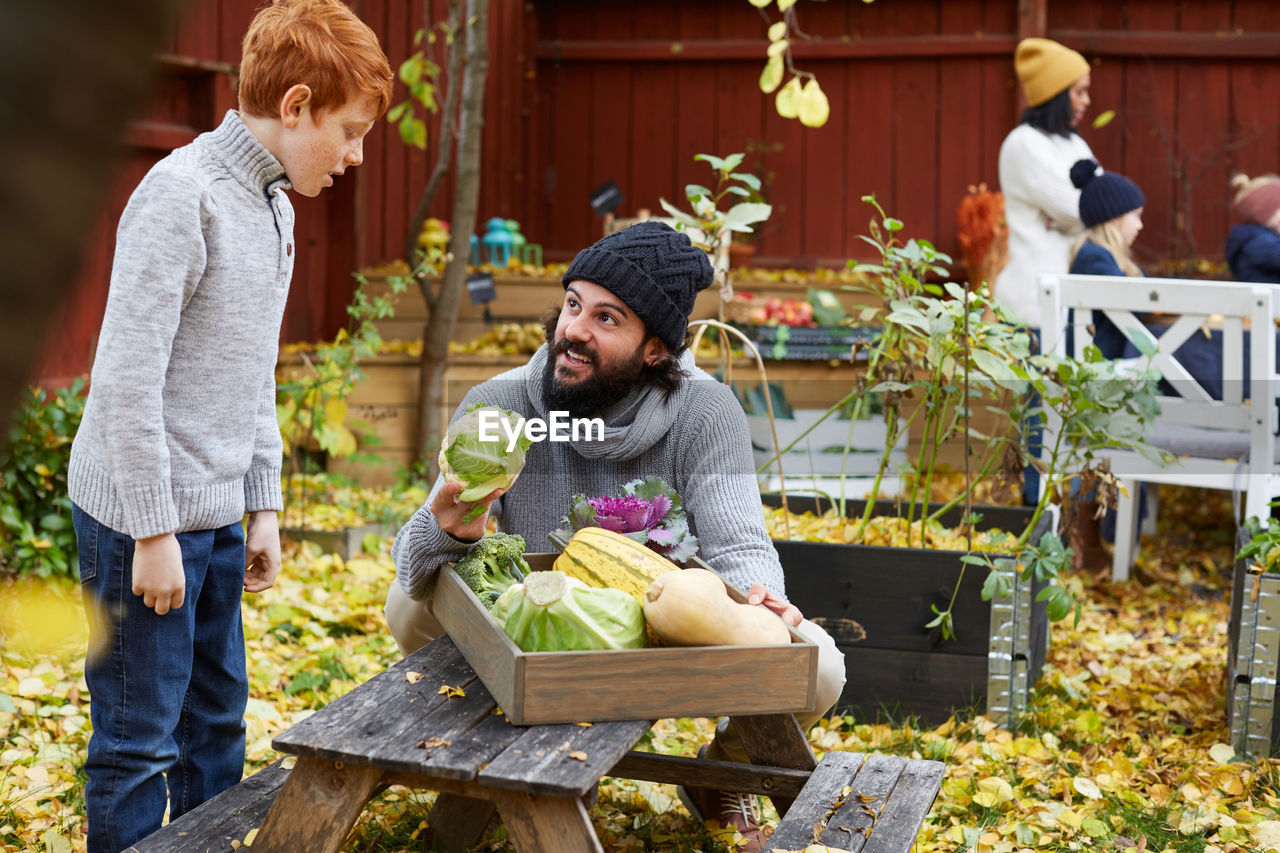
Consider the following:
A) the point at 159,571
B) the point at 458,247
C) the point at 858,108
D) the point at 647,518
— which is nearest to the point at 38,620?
the point at 159,571

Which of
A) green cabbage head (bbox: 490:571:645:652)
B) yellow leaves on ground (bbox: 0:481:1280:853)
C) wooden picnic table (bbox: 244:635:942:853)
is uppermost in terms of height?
green cabbage head (bbox: 490:571:645:652)

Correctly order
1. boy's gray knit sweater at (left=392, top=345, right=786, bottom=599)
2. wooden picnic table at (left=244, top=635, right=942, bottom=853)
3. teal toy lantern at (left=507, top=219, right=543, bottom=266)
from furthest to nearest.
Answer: teal toy lantern at (left=507, top=219, right=543, bottom=266)
boy's gray knit sweater at (left=392, top=345, right=786, bottom=599)
wooden picnic table at (left=244, top=635, right=942, bottom=853)

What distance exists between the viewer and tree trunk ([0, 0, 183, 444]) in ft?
1.44

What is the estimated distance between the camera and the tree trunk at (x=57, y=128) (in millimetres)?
438

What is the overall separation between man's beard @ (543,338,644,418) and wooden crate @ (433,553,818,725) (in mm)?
713

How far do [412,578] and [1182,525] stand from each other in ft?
15.1

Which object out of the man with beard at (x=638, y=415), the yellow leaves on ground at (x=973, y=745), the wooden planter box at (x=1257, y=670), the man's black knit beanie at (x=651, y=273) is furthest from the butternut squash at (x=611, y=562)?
the wooden planter box at (x=1257, y=670)

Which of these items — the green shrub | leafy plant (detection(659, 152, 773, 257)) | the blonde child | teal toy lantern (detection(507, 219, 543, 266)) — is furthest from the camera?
teal toy lantern (detection(507, 219, 543, 266))

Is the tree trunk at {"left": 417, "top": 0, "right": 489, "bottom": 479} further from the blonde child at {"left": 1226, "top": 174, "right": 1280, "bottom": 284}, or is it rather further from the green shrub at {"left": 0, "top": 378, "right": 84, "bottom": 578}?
the blonde child at {"left": 1226, "top": 174, "right": 1280, "bottom": 284}

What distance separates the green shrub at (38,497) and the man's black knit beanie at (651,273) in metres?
1.83

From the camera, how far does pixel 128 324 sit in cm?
164

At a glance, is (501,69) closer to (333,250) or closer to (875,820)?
(333,250)

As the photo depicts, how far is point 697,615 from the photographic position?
151 cm

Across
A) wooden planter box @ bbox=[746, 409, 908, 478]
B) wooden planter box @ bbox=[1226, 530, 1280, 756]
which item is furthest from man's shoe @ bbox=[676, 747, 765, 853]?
wooden planter box @ bbox=[746, 409, 908, 478]
